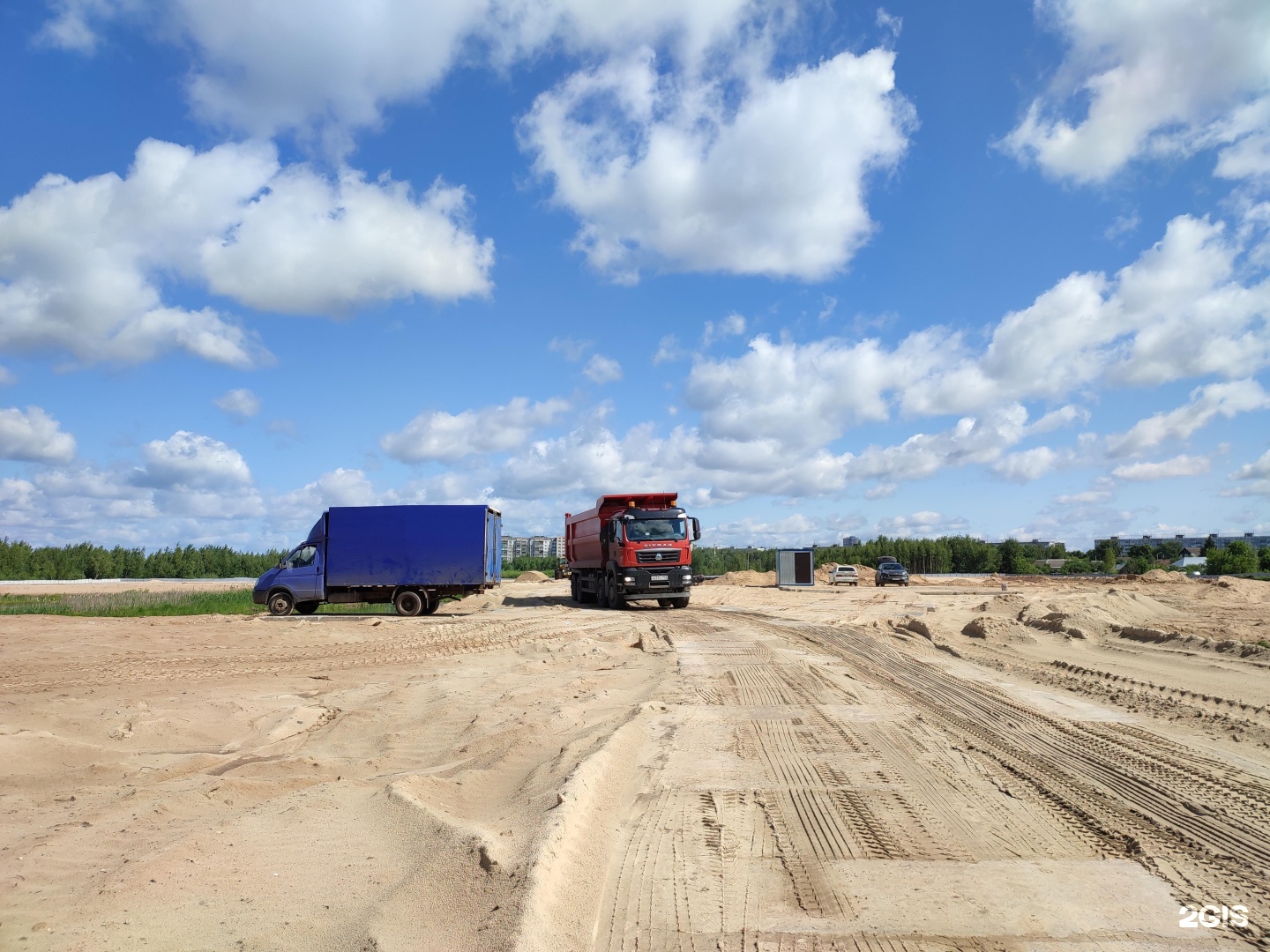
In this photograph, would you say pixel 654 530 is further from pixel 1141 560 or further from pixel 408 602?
pixel 1141 560

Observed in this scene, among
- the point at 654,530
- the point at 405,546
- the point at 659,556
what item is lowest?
the point at 659,556

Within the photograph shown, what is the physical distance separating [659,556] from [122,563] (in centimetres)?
7975

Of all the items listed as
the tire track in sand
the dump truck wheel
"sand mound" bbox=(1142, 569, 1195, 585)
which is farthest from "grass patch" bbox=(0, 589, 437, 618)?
"sand mound" bbox=(1142, 569, 1195, 585)

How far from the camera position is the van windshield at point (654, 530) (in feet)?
85.3

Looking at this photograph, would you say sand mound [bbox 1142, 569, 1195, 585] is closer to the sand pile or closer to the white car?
the white car

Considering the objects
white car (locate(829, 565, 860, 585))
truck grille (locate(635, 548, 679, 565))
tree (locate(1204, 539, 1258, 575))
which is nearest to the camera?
truck grille (locate(635, 548, 679, 565))

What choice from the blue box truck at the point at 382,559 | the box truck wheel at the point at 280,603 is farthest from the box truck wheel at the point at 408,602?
the box truck wheel at the point at 280,603

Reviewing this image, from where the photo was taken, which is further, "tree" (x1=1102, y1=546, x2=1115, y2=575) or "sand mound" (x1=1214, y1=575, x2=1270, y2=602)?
"tree" (x1=1102, y1=546, x2=1115, y2=575)

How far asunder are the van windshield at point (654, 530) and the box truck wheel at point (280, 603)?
1064cm

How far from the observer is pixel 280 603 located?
24.7 metres

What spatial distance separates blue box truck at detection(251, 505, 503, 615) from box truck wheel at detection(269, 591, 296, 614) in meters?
0.03

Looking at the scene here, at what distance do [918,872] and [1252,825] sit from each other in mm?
2522

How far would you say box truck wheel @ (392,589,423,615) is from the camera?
25.1 meters

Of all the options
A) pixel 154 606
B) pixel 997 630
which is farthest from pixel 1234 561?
pixel 154 606
